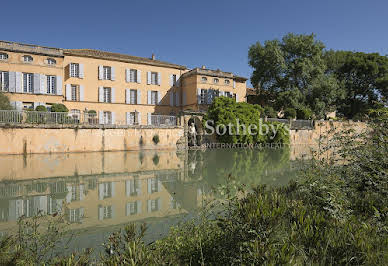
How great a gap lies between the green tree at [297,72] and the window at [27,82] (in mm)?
23977

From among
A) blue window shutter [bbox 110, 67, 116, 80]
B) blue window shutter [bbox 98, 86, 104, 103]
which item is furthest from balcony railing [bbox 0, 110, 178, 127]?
blue window shutter [bbox 110, 67, 116, 80]

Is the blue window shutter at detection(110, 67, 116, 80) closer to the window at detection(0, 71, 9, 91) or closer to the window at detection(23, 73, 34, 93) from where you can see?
the window at detection(23, 73, 34, 93)

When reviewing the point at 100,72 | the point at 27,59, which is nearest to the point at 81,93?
the point at 100,72

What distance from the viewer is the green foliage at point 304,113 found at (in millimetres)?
28906

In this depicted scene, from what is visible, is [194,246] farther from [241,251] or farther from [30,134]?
[30,134]

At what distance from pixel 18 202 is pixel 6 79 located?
19.7 m

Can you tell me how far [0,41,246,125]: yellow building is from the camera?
21.6 m

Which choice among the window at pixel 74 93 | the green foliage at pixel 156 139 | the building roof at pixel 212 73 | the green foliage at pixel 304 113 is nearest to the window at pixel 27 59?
the window at pixel 74 93

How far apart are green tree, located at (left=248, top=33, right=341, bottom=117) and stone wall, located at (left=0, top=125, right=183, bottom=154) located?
14.4 meters

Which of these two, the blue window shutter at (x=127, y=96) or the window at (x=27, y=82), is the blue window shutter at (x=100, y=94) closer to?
the blue window shutter at (x=127, y=96)

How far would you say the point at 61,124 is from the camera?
701 inches

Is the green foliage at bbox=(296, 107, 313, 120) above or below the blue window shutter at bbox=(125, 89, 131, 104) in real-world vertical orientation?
below

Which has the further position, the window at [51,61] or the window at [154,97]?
the window at [154,97]

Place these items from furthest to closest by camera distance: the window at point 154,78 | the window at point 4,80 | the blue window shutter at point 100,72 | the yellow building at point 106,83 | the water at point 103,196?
the window at point 154,78 < the blue window shutter at point 100,72 < the yellow building at point 106,83 < the window at point 4,80 < the water at point 103,196
